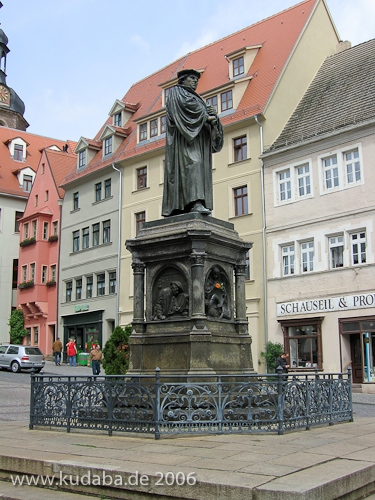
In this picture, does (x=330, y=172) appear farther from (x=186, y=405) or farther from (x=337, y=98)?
(x=186, y=405)

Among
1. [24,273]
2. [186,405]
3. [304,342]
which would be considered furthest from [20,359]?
[186,405]

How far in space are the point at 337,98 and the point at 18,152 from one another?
3467cm

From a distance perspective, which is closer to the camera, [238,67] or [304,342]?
[304,342]

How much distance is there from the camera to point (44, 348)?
4062cm

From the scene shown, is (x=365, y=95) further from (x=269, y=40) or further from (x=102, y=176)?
(x=102, y=176)

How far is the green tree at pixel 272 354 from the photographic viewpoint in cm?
2614

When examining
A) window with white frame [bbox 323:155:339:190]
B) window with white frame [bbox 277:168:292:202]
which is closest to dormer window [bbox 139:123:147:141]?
window with white frame [bbox 277:168:292:202]

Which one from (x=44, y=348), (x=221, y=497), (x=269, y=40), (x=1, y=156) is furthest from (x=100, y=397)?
(x=1, y=156)

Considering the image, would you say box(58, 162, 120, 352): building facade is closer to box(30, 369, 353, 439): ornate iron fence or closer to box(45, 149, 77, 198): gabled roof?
box(45, 149, 77, 198): gabled roof

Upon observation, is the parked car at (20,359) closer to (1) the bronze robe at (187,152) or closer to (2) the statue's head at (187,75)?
(1) the bronze robe at (187,152)

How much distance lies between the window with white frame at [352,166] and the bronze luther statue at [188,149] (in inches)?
600

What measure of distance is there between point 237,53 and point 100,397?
1038 inches

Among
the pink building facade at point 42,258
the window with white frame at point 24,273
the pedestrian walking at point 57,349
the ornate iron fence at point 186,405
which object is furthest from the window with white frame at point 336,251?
the window with white frame at point 24,273

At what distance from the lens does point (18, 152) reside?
55.0 m
